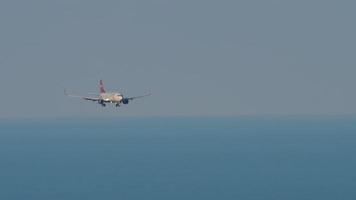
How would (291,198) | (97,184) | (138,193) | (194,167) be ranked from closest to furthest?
(291,198)
(138,193)
(97,184)
(194,167)

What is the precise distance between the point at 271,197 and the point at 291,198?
2279mm

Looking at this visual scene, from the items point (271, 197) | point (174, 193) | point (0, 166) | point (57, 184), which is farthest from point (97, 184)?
point (0, 166)

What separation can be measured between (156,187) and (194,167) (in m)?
32.0

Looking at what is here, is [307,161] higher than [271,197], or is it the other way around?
[307,161]

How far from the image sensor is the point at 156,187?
518ft

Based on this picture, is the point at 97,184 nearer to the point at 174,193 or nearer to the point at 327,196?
the point at 174,193

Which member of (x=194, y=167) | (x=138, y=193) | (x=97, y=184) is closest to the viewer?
(x=138, y=193)

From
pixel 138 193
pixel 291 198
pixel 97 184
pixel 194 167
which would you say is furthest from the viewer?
pixel 194 167

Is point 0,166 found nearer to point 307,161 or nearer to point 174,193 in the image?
point 307,161

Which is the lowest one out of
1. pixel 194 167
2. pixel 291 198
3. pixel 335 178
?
pixel 291 198

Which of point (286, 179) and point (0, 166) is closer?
point (286, 179)

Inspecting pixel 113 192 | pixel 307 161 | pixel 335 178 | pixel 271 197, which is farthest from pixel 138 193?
pixel 307 161

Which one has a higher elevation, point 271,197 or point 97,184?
point 97,184

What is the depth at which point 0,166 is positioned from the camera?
197375 mm
